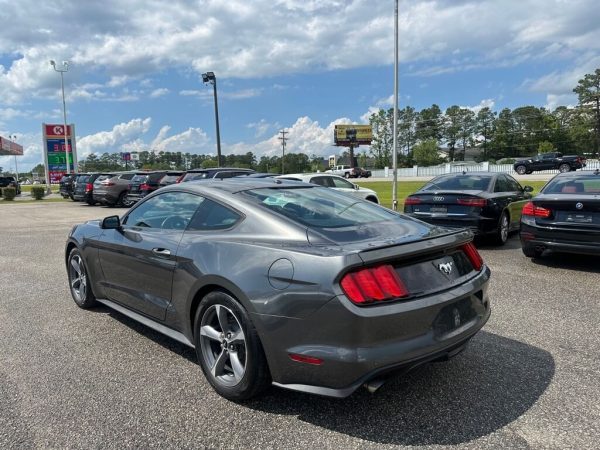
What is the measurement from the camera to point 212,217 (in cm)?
368

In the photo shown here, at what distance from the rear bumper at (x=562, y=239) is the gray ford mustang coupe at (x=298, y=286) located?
389cm

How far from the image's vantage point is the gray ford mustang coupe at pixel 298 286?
107 inches

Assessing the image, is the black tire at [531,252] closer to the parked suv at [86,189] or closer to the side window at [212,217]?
the side window at [212,217]

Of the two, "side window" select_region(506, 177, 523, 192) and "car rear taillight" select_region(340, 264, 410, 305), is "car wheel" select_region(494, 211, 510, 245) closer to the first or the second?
"side window" select_region(506, 177, 523, 192)

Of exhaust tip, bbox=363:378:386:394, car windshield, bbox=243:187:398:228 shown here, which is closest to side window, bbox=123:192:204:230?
car windshield, bbox=243:187:398:228

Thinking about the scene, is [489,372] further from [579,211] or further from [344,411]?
[579,211]

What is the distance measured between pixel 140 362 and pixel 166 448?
4.22ft

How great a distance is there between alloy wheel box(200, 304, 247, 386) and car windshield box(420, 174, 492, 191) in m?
7.00

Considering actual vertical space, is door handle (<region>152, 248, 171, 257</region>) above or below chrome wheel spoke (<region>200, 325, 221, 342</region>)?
above

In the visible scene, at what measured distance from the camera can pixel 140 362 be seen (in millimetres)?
3877

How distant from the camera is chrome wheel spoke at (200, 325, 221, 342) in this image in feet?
10.8

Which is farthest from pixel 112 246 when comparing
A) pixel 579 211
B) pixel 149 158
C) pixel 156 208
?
pixel 149 158

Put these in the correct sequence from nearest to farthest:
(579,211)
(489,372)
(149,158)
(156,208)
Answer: (489,372)
(156,208)
(579,211)
(149,158)


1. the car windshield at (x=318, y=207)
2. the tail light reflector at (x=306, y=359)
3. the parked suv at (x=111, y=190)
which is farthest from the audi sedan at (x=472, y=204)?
the parked suv at (x=111, y=190)
